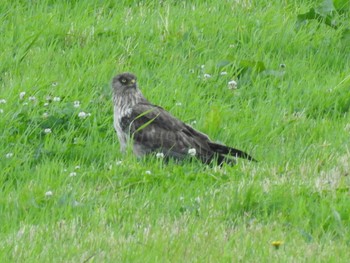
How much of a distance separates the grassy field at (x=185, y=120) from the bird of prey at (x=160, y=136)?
0.71 ft

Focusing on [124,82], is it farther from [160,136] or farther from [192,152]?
[192,152]

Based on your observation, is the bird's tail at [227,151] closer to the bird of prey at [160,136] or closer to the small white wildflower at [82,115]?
the bird of prey at [160,136]

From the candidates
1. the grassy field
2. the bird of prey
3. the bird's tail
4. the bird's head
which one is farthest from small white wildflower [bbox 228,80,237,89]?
the bird's tail

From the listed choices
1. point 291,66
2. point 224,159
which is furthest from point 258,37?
point 224,159

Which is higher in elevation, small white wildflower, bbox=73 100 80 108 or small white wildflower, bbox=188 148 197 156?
small white wildflower, bbox=188 148 197 156

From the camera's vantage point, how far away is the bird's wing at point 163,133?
358 inches

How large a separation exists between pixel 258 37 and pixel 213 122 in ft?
6.97

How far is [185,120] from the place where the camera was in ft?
32.6

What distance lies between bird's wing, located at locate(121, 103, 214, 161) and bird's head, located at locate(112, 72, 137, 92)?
1.11 ft

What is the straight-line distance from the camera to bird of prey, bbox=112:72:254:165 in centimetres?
899

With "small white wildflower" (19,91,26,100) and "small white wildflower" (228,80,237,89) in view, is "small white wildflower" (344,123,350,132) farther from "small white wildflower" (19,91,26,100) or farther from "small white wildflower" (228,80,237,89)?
"small white wildflower" (19,91,26,100)

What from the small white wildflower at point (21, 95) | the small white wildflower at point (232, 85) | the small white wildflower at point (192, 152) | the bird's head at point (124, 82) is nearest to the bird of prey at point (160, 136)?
the small white wildflower at point (192, 152)

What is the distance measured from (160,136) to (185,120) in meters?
0.77

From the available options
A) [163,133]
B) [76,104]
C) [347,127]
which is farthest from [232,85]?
[76,104]
